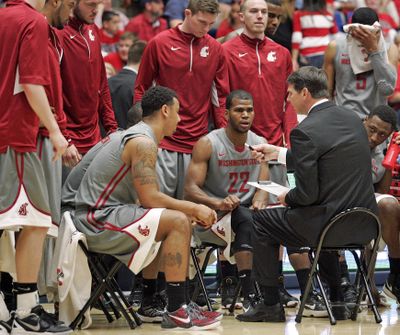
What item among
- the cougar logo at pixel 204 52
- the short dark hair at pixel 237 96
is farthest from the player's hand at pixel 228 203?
the cougar logo at pixel 204 52

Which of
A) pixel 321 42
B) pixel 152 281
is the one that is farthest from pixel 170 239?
pixel 321 42

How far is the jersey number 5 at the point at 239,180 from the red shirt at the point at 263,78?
58 centimetres

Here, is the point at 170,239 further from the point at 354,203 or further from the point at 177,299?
the point at 354,203

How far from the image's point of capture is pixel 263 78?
8.56 meters

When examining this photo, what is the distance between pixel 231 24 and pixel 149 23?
4.20 feet

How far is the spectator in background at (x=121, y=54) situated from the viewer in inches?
456

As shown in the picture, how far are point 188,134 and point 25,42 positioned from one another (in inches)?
93.6

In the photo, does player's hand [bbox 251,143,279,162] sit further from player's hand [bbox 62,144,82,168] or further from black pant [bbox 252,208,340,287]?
player's hand [bbox 62,144,82,168]

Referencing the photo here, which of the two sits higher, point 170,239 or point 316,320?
point 170,239

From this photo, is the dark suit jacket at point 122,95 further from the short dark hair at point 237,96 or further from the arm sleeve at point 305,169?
the arm sleeve at point 305,169

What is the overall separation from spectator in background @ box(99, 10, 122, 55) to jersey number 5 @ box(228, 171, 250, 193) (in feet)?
16.1

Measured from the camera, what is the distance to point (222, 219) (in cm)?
774

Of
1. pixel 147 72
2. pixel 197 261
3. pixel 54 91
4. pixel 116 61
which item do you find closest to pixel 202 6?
pixel 147 72

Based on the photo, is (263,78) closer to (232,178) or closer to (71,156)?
(232,178)
